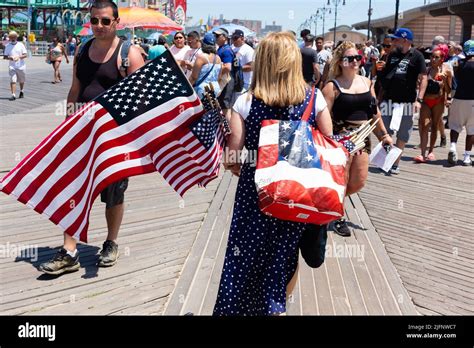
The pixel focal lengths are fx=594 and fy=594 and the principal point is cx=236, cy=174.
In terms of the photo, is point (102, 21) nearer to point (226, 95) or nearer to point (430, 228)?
point (430, 228)

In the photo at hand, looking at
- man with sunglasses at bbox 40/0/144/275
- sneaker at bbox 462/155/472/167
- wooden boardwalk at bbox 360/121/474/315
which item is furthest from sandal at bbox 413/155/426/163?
man with sunglasses at bbox 40/0/144/275

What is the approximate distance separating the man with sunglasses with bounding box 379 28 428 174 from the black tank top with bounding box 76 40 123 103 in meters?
5.10

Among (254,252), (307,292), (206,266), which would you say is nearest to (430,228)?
(307,292)

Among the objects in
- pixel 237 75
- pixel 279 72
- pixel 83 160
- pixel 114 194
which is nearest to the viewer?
pixel 279 72

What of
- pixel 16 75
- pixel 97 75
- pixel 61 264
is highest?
pixel 97 75

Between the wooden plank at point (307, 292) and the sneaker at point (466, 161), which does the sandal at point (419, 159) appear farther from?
the wooden plank at point (307, 292)

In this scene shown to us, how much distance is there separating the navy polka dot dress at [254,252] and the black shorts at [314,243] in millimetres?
89

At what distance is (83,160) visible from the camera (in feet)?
A: 13.5

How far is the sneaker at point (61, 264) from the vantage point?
4.48m

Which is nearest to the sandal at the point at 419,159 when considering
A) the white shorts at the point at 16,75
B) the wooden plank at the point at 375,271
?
the wooden plank at the point at 375,271

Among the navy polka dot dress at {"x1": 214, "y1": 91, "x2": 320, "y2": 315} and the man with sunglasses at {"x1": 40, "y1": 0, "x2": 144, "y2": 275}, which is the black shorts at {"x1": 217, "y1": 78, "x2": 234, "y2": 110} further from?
the navy polka dot dress at {"x1": 214, "y1": 91, "x2": 320, "y2": 315}

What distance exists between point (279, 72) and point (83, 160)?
1628 millimetres

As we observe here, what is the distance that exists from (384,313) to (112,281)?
78.2 inches
